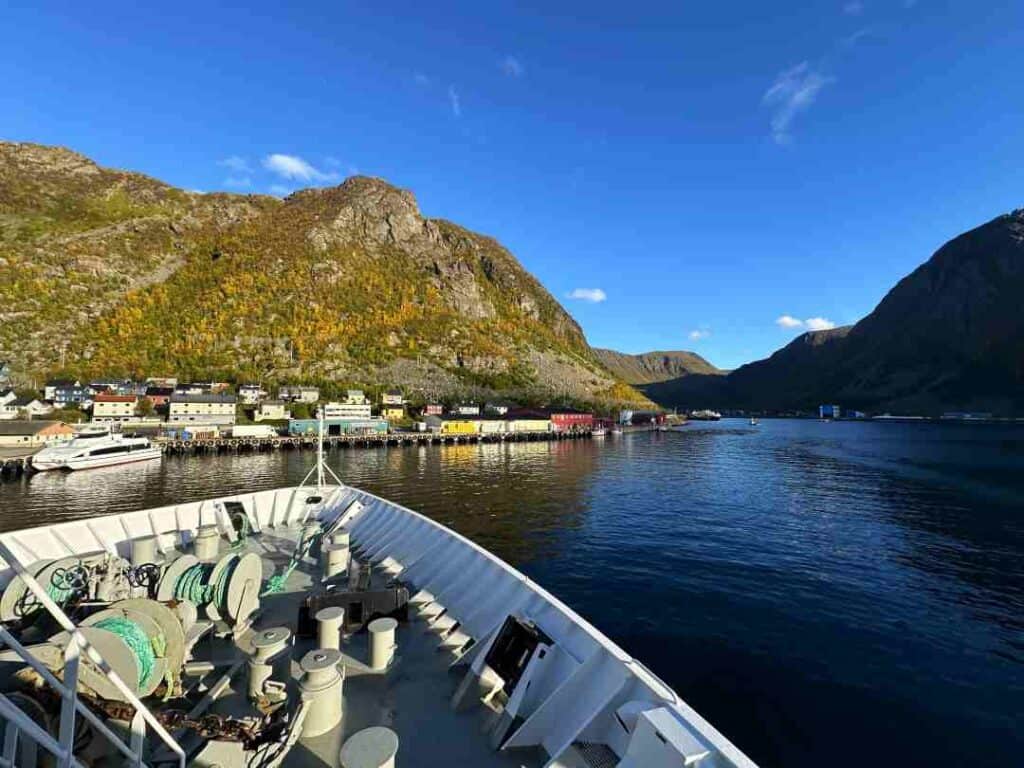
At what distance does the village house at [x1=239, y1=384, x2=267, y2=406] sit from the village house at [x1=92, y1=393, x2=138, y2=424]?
31.2 meters

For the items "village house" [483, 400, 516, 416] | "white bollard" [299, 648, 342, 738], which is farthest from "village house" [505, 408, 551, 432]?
"white bollard" [299, 648, 342, 738]

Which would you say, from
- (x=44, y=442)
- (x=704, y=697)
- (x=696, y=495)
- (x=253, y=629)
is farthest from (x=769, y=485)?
(x=44, y=442)

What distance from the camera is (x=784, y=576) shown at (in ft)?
78.3

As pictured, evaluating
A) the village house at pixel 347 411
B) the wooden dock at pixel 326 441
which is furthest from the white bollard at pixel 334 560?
the village house at pixel 347 411

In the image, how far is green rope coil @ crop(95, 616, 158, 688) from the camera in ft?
20.7

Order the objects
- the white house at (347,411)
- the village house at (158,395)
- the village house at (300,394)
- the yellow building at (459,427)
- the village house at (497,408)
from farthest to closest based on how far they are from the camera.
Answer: the village house at (497,408) < the village house at (300,394) < the white house at (347,411) < the yellow building at (459,427) < the village house at (158,395)

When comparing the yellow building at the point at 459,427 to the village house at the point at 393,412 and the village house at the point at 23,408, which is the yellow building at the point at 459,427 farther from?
the village house at the point at 23,408

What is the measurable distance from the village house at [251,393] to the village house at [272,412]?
1981 centimetres

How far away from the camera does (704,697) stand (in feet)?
46.4

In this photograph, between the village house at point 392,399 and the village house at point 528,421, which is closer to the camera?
the village house at point 528,421

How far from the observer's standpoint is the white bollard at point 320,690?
Result: 652cm

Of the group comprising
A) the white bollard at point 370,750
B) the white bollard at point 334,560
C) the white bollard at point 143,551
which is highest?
the white bollard at point 370,750

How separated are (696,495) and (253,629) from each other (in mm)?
43528

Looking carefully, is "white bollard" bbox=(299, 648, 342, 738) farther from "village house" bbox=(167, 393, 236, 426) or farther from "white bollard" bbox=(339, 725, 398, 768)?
"village house" bbox=(167, 393, 236, 426)
